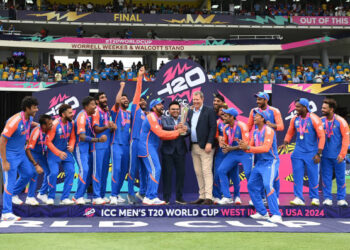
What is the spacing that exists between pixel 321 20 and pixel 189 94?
83.1ft

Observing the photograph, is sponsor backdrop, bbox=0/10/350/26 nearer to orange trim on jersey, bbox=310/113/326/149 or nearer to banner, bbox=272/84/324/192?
banner, bbox=272/84/324/192

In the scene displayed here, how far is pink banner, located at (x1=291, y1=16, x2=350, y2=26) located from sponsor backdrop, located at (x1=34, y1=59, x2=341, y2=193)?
2300 centimetres

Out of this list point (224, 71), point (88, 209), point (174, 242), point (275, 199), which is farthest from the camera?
point (224, 71)

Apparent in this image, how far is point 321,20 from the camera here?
32.5 m

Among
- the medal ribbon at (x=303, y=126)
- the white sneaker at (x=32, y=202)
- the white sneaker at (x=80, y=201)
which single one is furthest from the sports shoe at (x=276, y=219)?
the white sneaker at (x=32, y=202)

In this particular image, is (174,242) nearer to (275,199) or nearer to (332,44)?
(275,199)

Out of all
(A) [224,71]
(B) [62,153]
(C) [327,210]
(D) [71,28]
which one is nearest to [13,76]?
(D) [71,28]

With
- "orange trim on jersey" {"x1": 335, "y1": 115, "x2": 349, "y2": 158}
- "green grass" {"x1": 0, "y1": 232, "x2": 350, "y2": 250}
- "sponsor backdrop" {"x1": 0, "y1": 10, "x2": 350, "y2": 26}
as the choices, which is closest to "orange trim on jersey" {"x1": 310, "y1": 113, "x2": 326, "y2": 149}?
"orange trim on jersey" {"x1": 335, "y1": 115, "x2": 349, "y2": 158}

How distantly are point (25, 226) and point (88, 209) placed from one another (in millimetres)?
1275

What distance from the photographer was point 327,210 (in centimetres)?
842

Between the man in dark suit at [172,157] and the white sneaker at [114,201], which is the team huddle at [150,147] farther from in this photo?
the man in dark suit at [172,157]

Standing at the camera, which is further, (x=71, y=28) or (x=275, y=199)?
(x=71, y=28)

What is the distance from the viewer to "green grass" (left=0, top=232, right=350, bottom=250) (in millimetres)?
5793

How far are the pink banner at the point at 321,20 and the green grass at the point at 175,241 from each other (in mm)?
27923
